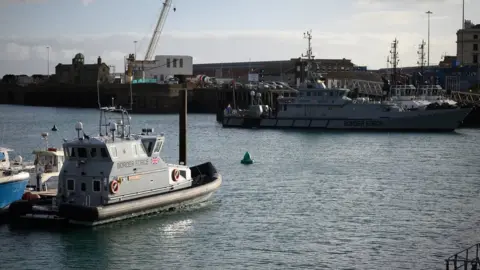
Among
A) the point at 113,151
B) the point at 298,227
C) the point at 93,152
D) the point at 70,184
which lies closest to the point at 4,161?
the point at 70,184

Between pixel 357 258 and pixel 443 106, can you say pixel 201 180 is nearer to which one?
pixel 357 258

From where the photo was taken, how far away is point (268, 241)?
3072 centimetres

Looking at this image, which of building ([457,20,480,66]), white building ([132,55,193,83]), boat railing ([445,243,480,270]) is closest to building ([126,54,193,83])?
white building ([132,55,193,83])

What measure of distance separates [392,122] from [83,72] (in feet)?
373

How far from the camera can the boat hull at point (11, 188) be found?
33.0 meters

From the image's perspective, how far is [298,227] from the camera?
33.3 meters

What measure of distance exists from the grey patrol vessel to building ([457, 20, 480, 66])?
358ft

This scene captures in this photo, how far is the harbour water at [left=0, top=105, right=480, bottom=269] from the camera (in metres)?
28.1

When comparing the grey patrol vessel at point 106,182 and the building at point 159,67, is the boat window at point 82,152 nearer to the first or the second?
the grey patrol vessel at point 106,182

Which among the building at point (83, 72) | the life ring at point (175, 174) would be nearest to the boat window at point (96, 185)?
the life ring at point (175, 174)

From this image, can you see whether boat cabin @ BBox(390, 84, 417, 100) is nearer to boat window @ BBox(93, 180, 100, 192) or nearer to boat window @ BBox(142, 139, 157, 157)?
boat window @ BBox(142, 139, 157, 157)

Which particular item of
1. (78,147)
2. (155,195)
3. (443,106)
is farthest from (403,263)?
(443,106)

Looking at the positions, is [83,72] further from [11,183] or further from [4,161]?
[11,183]

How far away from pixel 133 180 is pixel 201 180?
6469 millimetres
